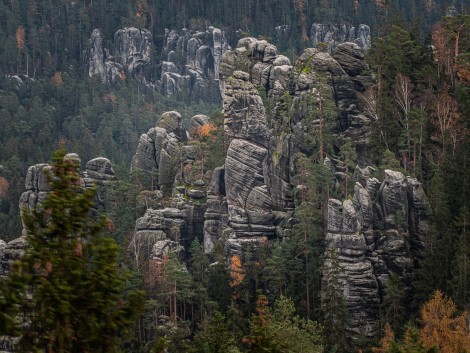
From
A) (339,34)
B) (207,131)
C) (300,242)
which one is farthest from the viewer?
(339,34)

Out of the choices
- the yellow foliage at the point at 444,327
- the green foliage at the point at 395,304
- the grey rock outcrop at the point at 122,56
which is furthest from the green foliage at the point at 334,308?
the grey rock outcrop at the point at 122,56

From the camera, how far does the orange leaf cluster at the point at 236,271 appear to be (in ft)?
243

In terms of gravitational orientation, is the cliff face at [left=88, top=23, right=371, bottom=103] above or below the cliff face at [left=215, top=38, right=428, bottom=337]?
above

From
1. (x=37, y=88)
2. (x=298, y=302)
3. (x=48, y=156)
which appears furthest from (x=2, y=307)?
(x=37, y=88)

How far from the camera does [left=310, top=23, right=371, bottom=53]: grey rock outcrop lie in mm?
185950

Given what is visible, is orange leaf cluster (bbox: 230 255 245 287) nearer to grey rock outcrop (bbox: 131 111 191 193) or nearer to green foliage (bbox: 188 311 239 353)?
green foliage (bbox: 188 311 239 353)

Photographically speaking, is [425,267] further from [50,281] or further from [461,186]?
[50,281]

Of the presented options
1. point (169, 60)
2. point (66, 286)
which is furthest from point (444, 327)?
point (169, 60)

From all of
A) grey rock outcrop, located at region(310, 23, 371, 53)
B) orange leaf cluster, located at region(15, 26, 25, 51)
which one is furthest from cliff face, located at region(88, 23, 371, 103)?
orange leaf cluster, located at region(15, 26, 25, 51)

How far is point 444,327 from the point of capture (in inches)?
2144

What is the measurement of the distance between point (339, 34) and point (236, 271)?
124m

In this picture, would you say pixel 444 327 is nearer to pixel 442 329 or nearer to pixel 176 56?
pixel 442 329

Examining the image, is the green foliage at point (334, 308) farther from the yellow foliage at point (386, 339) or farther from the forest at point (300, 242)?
the yellow foliage at point (386, 339)

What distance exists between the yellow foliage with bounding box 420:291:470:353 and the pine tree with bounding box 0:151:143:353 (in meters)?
33.1
